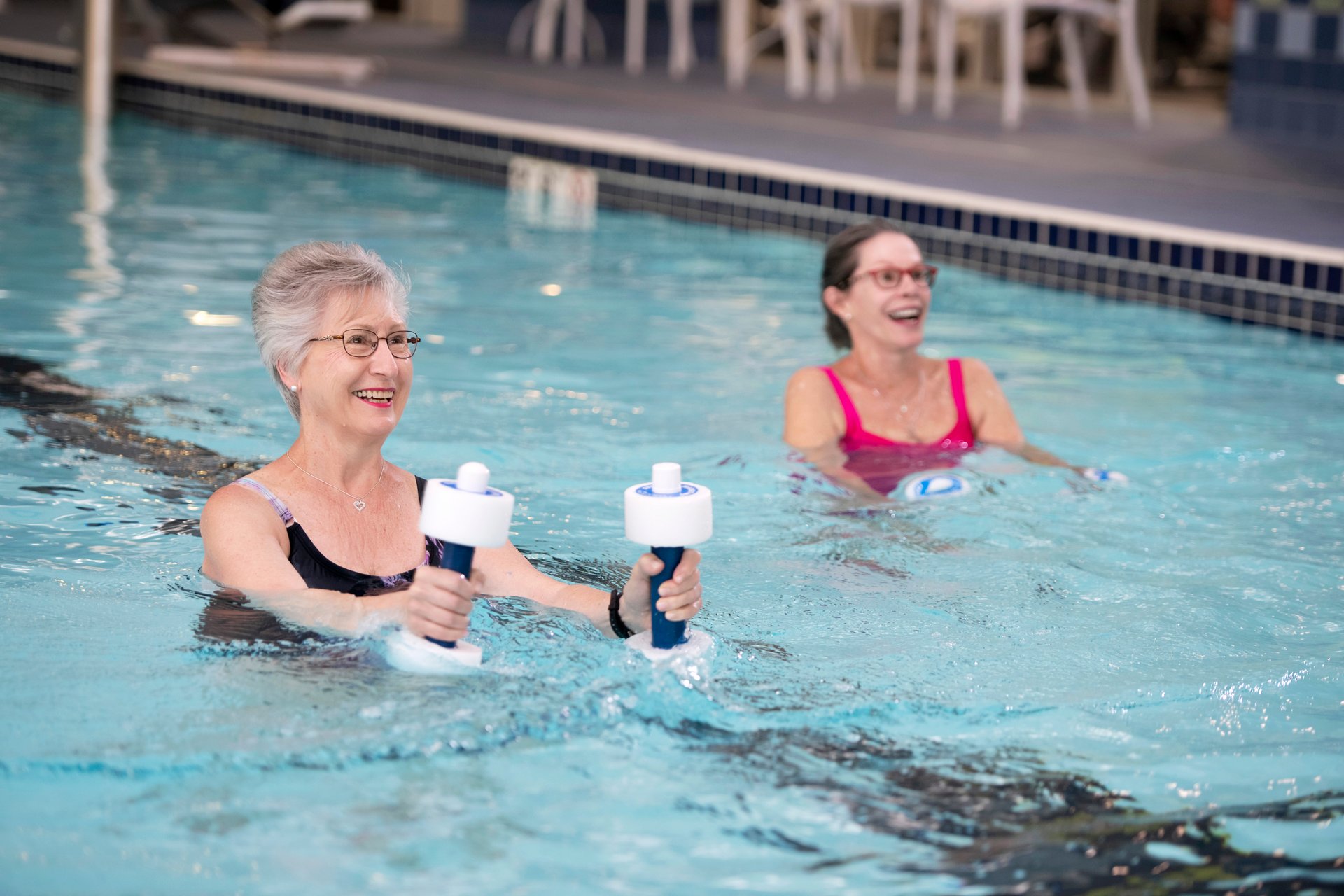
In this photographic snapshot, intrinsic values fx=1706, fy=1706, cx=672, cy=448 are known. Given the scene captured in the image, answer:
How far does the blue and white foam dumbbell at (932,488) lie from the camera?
4527mm

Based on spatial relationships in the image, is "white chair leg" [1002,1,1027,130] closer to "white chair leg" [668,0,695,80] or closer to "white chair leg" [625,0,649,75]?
"white chair leg" [668,0,695,80]

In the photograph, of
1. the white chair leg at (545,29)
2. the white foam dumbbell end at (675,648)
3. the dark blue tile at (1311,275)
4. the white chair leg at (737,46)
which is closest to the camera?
the white foam dumbbell end at (675,648)

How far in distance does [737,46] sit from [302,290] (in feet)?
37.3

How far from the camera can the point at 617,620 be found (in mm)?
3066

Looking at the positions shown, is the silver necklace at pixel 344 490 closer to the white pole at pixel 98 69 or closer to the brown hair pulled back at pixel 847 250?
the brown hair pulled back at pixel 847 250

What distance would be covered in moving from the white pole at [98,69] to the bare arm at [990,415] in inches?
340

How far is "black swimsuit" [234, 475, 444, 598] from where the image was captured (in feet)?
10.2

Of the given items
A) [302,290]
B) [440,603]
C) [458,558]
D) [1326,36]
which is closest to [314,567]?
[302,290]

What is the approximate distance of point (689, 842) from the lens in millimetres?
2662

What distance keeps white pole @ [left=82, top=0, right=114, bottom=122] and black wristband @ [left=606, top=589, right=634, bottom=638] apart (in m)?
9.87

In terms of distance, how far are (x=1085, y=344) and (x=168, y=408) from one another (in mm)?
3613

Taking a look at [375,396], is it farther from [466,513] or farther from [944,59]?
[944,59]

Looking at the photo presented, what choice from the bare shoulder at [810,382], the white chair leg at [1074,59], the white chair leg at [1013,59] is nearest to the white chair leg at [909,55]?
the white chair leg at [1013,59]

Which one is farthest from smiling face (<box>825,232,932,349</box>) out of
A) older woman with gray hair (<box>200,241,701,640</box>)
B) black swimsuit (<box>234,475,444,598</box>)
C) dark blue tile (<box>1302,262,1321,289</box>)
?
dark blue tile (<box>1302,262,1321,289</box>)
